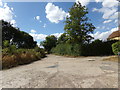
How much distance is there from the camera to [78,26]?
18766mm

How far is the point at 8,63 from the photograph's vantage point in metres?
7.41

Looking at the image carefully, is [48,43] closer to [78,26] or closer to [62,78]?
[78,26]

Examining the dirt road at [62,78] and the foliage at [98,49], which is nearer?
the dirt road at [62,78]

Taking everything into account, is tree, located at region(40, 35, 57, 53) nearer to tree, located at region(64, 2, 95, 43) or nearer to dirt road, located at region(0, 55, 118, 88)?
tree, located at region(64, 2, 95, 43)

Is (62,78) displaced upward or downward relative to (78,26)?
downward

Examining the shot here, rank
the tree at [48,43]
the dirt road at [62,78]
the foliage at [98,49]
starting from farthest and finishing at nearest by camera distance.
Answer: the tree at [48,43] → the foliage at [98,49] → the dirt road at [62,78]

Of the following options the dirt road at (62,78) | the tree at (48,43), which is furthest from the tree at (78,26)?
the tree at (48,43)

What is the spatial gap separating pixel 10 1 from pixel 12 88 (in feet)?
29.0

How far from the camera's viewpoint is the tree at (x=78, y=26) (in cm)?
1886

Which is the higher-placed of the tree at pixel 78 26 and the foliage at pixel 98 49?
the tree at pixel 78 26

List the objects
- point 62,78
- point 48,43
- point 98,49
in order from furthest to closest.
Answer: point 48,43 < point 98,49 < point 62,78

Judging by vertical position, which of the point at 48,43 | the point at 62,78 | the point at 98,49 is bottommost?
the point at 62,78

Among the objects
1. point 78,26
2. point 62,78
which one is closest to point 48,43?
point 78,26

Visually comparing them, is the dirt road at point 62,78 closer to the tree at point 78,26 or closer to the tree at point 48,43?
the tree at point 78,26
